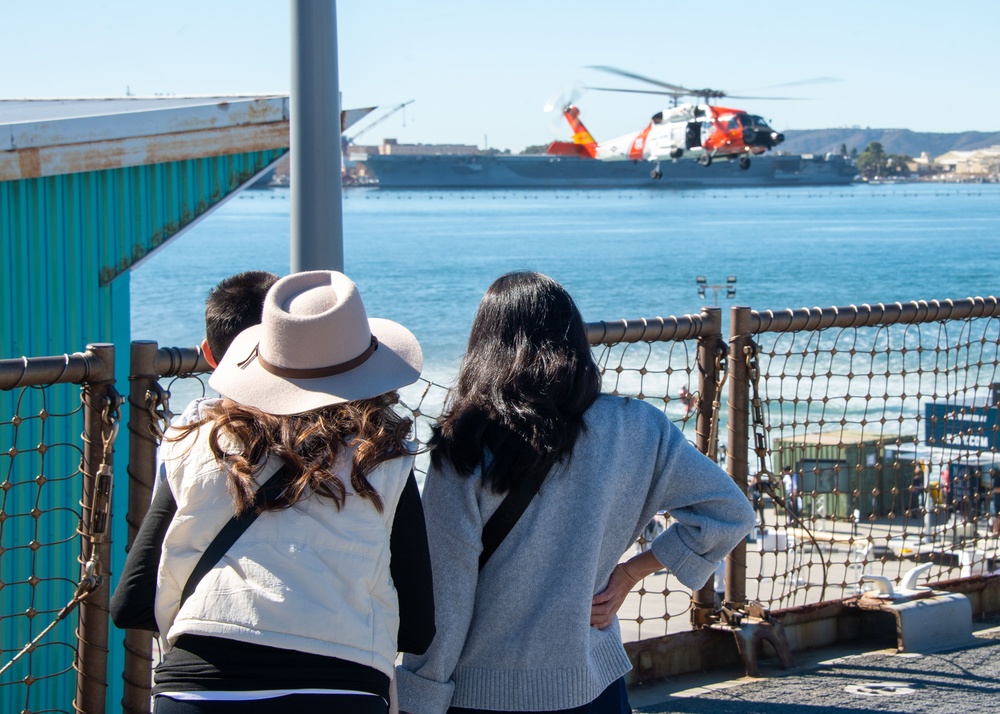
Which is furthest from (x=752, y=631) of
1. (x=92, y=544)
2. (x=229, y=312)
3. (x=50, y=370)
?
(x=50, y=370)

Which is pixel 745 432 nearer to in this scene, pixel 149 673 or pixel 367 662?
pixel 149 673

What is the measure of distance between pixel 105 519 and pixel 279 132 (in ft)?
10.7

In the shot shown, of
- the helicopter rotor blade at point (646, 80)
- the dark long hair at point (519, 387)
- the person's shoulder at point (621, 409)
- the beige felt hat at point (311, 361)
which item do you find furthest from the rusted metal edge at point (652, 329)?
the helicopter rotor blade at point (646, 80)

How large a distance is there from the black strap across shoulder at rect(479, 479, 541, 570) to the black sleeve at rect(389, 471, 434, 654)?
157mm

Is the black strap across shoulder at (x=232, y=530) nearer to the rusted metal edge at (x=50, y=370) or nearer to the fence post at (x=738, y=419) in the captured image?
the rusted metal edge at (x=50, y=370)

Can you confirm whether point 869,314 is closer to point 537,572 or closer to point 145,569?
point 537,572

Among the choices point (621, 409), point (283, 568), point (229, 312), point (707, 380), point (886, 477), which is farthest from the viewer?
point (886, 477)

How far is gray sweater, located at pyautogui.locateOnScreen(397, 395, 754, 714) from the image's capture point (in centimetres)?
210

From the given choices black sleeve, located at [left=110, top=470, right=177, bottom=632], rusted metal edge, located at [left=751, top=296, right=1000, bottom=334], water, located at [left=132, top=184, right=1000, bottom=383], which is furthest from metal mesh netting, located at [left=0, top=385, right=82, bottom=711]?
water, located at [left=132, top=184, right=1000, bottom=383]

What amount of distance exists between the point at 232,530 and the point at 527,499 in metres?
0.55

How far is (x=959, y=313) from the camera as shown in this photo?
451 centimetres

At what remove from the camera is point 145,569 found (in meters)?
1.94

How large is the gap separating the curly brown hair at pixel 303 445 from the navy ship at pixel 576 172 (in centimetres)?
15106

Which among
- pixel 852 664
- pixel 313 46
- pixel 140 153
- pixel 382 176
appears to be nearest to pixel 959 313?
pixel 852 664
